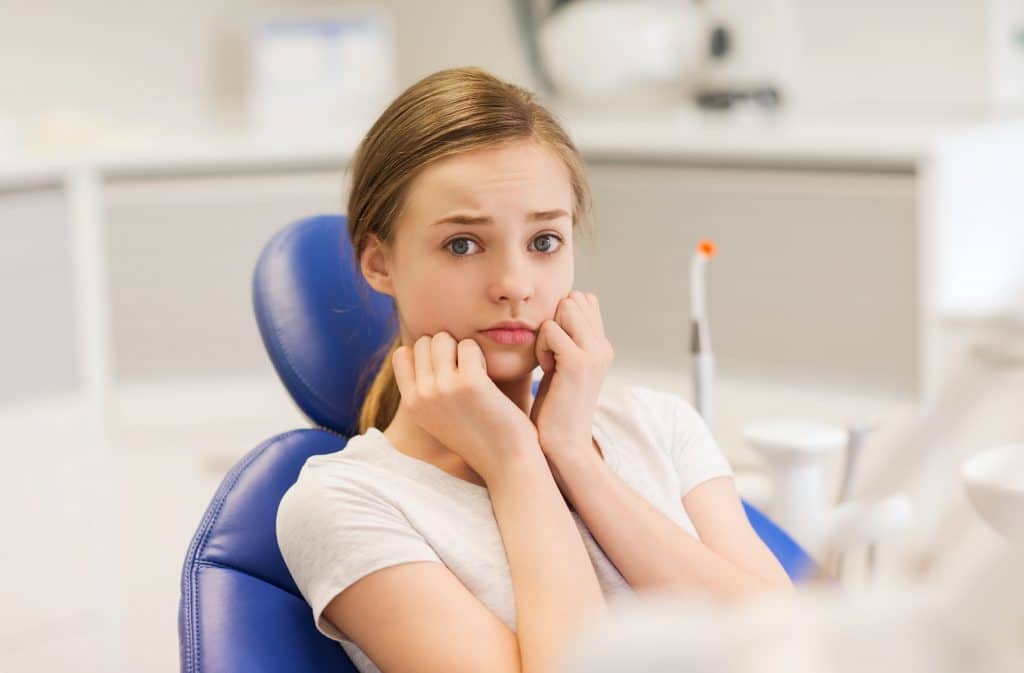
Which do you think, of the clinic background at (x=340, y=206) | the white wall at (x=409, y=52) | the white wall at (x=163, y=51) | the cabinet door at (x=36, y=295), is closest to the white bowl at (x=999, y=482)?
the clinic background at (x=340, y=206)

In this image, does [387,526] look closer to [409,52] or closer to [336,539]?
[336,539]

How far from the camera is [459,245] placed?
3.90 ft

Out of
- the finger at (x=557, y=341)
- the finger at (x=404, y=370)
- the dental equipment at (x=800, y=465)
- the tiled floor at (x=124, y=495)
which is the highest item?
the finger at (x=557, y=341)

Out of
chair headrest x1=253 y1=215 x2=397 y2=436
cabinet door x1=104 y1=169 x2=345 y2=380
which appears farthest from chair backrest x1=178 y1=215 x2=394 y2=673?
cabinet door x1=104 y1=169 x2=345 y2=380

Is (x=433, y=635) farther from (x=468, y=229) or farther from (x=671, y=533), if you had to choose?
(x=468, y=229)

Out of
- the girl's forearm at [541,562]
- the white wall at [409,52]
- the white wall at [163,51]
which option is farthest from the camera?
the white wall at [163,51]

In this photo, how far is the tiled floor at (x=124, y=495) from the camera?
103 inches

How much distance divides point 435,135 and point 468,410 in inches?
9.3

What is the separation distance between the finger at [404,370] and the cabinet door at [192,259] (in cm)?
209

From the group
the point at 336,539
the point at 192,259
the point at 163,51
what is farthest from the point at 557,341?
the point at 163,51

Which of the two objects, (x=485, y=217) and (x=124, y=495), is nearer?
(x=485, y=217)

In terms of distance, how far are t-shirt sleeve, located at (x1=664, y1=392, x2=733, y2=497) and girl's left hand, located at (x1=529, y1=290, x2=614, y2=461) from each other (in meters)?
0.12

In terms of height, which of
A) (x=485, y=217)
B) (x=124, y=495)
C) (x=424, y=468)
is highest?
(x=485, y=217)

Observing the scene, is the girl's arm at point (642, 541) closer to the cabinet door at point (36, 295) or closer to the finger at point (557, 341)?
the finger at point (557, 341)
